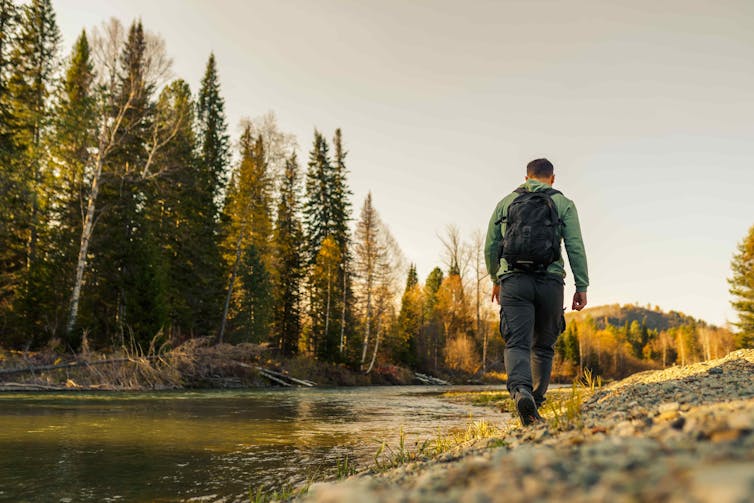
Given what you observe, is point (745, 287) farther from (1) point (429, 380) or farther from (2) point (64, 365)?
(2) point (64, 365)

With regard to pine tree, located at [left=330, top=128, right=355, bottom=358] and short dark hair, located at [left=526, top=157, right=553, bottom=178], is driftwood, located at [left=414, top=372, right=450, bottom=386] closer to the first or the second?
pine tree, located at [left=330, top=128, right=355, bottom=358]

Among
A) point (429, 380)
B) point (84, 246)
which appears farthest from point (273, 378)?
point (429, 380)

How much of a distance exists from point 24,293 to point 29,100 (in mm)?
13022

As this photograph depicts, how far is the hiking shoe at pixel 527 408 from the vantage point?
3807 mm

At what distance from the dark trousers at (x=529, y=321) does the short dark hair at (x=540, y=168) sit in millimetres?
967

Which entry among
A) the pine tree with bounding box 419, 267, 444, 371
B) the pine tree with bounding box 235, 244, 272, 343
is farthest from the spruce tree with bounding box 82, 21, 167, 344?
the pine tree with bounding box 419, 267, 444, 371

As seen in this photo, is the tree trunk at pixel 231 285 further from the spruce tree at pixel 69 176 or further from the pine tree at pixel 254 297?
the spruce tree at pixel 69 176

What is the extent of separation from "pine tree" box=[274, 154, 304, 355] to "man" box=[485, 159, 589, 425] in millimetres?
28243

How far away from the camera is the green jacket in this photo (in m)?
4.27

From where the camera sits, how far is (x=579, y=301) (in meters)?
4.30

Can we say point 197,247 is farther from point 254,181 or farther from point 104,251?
point 104,251

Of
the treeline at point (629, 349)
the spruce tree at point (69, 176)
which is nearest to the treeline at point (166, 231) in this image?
the spruce tree at point (69, 176)

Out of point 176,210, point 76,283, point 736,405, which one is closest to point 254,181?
point 176,210

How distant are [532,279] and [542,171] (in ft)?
3.44
